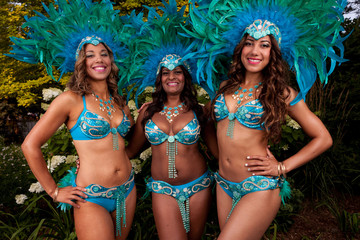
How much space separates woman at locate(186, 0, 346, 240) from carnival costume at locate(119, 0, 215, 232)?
1.19 feet

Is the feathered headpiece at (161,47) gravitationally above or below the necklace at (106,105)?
above

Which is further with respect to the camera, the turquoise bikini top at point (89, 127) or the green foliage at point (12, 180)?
the green foliage at point (12, 180)

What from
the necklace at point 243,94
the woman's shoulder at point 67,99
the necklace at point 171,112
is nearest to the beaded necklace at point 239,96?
the necklace at point 243,94

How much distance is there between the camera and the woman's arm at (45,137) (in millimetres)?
2240

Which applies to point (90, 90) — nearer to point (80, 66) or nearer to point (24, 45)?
point (80, 66)

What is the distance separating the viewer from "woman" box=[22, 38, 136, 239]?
2.29 m

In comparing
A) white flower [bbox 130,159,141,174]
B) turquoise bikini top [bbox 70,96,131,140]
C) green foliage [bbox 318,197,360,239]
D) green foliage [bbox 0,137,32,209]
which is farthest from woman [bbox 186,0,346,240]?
green foliage [bbox 0,137,32,209]

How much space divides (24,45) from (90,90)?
90cm

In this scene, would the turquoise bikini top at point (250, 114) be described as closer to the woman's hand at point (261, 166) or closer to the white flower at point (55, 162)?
the woman's hand at point (261, 166)

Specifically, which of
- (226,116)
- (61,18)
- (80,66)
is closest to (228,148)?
(226,116)

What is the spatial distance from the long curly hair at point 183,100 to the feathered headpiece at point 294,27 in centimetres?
54

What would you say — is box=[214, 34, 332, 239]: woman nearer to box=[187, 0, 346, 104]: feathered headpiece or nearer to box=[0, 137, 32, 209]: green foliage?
box=[187, 0, 346, 104]: feathered headpiece

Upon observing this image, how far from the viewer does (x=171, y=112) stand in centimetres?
297

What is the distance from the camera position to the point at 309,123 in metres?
2.33
